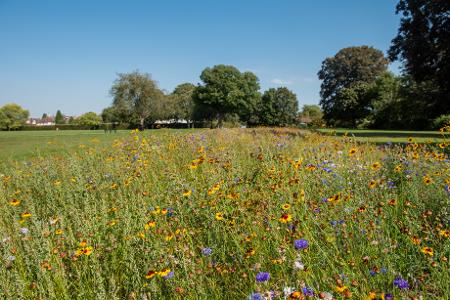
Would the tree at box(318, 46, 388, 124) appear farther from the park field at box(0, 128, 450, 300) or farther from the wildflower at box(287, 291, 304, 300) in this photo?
the wildflower at box(287, 291, 304, 300)

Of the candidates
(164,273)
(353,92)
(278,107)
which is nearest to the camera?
(164,273)

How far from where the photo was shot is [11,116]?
101m

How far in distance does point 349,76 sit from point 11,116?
335 feet

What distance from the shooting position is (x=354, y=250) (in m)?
2.31

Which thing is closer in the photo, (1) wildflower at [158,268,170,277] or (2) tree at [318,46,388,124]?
(1) wildflower at [158,268,170,277]

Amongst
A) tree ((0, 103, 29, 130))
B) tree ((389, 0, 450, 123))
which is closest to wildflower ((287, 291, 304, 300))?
tree ((389, 0, 450, 123))

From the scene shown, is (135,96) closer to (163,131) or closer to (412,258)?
(163,131)

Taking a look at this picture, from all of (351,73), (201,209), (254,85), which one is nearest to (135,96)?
(254,85)

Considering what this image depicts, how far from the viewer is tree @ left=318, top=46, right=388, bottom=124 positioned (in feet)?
166

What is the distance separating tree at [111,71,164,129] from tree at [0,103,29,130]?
61.9m

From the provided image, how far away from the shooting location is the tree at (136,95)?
5194 cm

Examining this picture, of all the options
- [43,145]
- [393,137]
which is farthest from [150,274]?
[393,137]

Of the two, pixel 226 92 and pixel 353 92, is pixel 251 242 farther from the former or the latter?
pixel 226 92

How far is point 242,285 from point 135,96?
5371 cm
